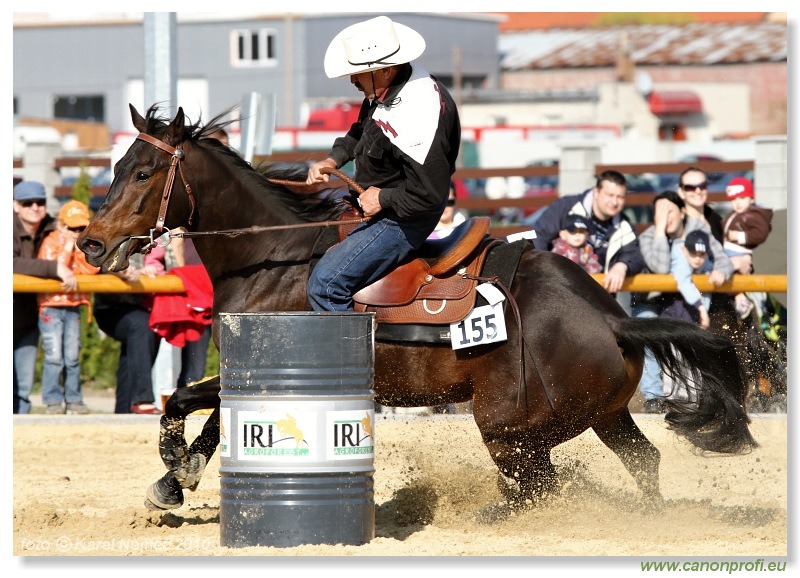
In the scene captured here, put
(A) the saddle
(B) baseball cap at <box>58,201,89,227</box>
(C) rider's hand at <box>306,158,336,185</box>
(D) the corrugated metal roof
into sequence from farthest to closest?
(D) the corrugated metal roof → (B) baseball cap at <box>58,201,89,227</box> → (C) rider's hand at <box>306,158,336,185</box> → (A) the saddle

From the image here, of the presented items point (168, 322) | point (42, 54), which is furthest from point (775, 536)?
point (42, 54)

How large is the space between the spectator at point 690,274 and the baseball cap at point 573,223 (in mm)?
759

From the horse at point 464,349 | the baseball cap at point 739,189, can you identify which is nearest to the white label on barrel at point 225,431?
the horse at point 464,349

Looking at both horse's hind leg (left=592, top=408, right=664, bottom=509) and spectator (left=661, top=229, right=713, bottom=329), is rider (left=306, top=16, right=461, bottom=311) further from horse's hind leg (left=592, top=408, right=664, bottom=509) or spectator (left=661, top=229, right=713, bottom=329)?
spectator (left=661, top=229, right=713, bottom=329)

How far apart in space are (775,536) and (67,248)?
19.9ft

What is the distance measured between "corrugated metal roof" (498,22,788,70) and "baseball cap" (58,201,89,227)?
4862cm

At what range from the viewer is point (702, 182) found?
9336 mm

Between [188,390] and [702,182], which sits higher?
[702,182]

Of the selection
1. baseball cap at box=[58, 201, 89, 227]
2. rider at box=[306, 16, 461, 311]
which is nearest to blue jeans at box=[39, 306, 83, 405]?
baseball cap at box=[58, 201, 89, 227]

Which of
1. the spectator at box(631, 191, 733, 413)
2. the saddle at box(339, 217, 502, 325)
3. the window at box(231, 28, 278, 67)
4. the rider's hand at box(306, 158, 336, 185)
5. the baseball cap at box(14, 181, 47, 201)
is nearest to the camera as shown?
the saddle at box(339, 217, 502, 325)

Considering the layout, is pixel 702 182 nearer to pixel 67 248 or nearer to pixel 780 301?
pixel 780 301

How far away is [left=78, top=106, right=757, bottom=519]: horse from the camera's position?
→ 6.01 metres

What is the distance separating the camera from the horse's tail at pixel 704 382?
621 cm

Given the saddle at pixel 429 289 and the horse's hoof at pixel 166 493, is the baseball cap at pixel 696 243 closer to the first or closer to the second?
the saddle at pixel 429 289
